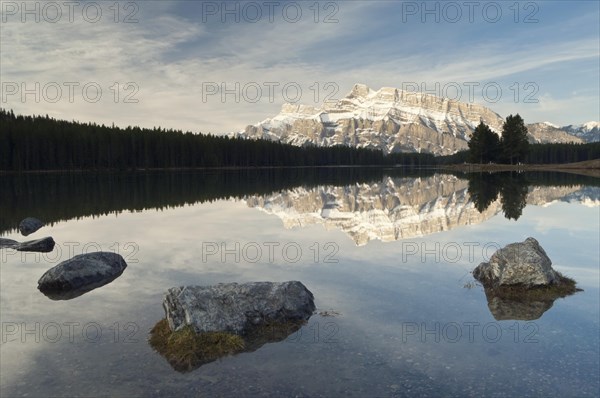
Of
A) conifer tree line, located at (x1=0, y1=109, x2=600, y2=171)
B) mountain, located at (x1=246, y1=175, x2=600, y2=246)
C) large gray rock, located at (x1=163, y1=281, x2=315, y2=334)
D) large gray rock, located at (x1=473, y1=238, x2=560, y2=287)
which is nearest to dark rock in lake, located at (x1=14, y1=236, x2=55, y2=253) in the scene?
large gray rock, located at (x1=163, y1=281, x2=315, y2=334)

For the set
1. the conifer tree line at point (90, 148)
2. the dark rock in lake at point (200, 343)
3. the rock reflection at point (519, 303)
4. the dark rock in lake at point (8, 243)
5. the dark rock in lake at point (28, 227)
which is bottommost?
the dark rock in lake at point (200, 343)

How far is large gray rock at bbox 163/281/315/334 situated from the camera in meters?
12.4

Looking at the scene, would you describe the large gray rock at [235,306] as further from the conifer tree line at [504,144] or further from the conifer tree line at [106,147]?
the conifer tree line at [504,144]

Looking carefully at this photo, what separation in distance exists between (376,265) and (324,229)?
10.4m

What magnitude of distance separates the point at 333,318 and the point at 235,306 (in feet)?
10.1

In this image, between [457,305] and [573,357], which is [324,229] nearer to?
[457,305]

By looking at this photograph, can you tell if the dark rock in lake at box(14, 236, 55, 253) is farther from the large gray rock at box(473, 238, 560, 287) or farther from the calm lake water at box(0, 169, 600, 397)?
the large gray rock at box(473, 238, 560, 287)

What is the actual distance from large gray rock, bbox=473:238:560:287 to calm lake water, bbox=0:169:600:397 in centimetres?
100

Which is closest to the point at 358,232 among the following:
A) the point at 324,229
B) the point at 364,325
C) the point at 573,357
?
the point at 324,229

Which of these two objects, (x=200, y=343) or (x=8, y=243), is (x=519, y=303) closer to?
(x=200, y=343)

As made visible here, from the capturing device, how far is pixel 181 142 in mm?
182375

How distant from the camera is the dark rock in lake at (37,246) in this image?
2391cm

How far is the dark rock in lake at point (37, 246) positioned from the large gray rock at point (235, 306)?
1459 cm

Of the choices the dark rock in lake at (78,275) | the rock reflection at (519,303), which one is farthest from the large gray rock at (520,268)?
the dark rock in lake at (78,275)
